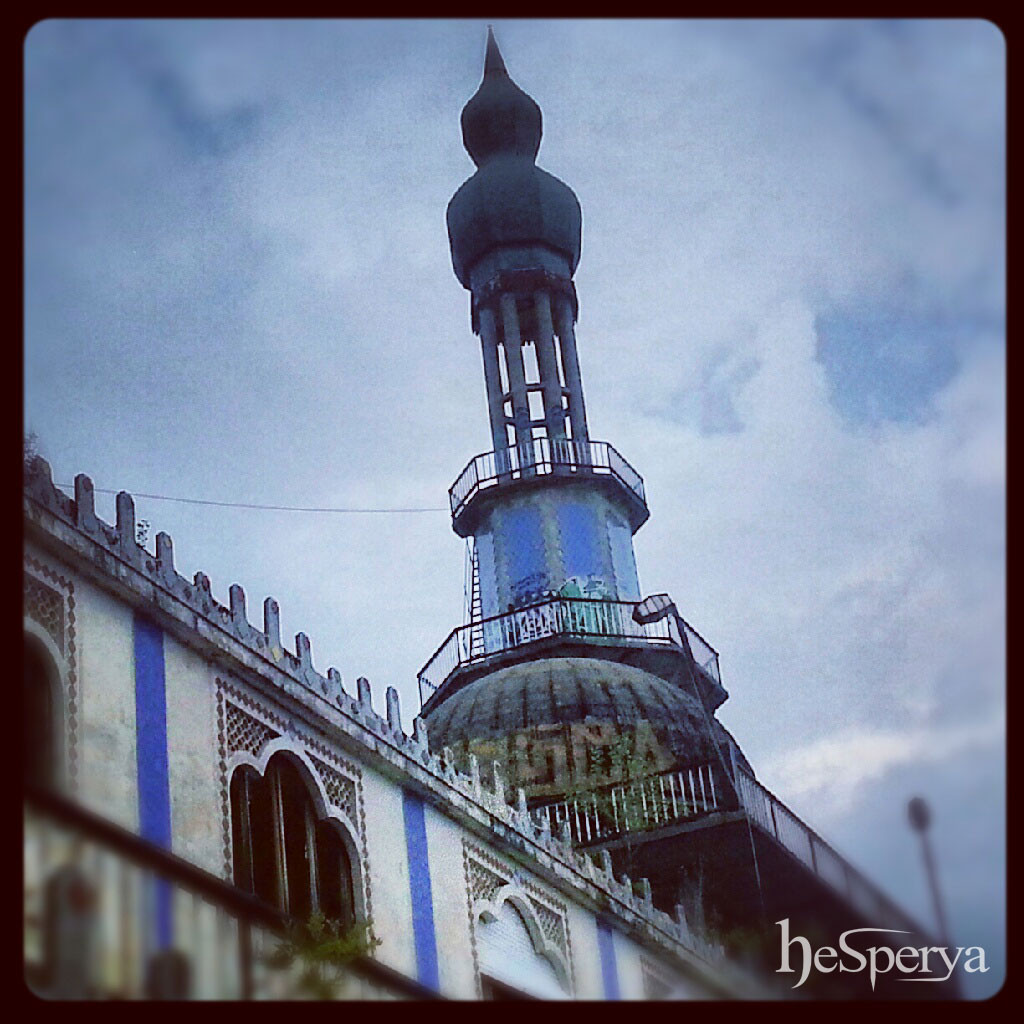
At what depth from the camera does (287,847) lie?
14.0 meters

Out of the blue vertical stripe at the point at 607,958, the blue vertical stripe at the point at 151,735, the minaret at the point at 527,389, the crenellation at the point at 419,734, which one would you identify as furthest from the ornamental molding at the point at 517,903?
the minaret at the point at 527,389

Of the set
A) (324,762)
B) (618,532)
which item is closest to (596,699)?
(618,532)

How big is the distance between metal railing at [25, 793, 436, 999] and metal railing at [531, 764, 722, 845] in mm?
15211

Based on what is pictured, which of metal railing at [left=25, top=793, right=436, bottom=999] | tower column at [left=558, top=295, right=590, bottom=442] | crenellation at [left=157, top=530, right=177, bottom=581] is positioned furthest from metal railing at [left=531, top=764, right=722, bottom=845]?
metal railing at [left=25, top=793, right=436, bottom=999]

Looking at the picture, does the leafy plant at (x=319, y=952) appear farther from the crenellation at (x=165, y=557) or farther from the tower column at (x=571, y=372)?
the tower column at (x=571, y=372)

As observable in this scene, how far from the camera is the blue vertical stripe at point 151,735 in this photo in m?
12.3

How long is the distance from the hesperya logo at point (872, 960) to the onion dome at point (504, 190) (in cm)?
2605

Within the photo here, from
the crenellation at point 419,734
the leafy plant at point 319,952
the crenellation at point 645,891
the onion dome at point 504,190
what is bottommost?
the leafy plant at point 319,952

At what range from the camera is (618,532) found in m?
34.0

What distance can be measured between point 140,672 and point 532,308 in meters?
23.9

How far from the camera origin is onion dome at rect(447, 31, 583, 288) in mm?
35688

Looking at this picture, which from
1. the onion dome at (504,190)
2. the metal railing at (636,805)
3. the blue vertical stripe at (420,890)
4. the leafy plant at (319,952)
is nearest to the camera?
the leafy plant at (319,952)
